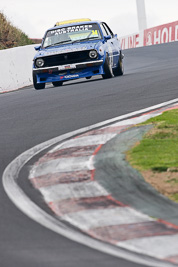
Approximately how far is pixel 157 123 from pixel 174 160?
7.22 feet

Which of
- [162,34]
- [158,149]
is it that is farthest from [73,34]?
[162,34]

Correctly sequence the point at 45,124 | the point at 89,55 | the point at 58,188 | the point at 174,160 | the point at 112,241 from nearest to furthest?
the point at 112,241 → the point at 58,188 → the point at 174,160 → the point at 45,124 → the point at 89,55

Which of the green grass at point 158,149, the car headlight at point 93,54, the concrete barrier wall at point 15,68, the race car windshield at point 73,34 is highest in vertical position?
the green grass at point 158,149

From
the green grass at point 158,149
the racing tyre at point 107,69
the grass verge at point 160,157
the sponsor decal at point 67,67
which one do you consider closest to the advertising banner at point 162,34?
the racing tyre at point 107,69

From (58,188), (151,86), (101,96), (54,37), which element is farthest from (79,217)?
(54,37)

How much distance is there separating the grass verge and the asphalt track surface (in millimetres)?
1197

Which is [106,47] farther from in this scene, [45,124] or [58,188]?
[58,188]

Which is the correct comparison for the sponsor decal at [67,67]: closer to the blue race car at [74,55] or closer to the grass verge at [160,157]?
the blue race car at [74,55]

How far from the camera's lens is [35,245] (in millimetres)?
4449

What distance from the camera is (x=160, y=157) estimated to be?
6809mm

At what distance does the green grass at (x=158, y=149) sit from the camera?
21.4 feet

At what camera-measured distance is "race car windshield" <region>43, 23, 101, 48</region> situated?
56.4ft

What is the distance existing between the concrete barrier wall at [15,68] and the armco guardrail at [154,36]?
15302 mm

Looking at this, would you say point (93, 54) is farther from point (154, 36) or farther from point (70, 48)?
point (154, 36)
